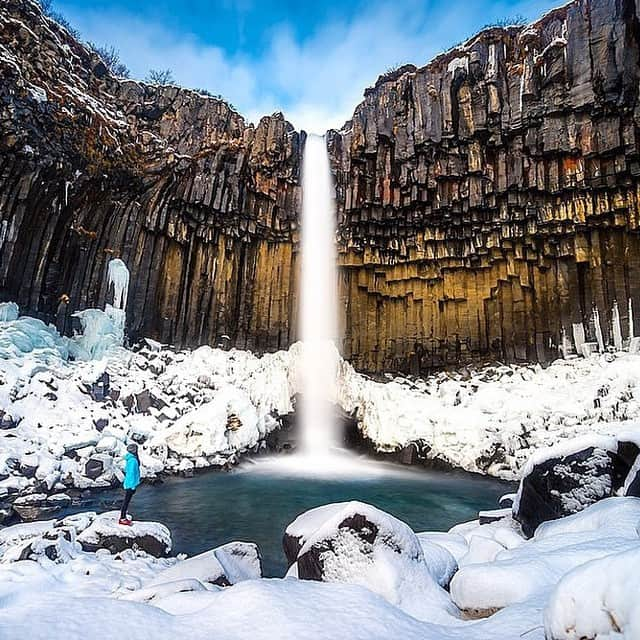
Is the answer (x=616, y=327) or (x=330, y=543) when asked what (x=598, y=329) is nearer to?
(x=616, y=327)

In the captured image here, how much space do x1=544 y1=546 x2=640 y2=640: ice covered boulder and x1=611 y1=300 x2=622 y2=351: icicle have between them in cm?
1607

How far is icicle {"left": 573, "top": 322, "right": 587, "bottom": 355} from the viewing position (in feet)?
54.6

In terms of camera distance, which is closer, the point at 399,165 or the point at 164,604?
the point at 164,604

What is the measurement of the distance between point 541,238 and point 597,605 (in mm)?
17805

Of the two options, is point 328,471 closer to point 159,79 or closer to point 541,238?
point 541,238

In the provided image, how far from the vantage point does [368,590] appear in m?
3.41

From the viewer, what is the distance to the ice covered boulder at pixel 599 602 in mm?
1914

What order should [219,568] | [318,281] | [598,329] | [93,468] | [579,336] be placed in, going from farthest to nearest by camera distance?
[318,281] → [579,336] → [598,329] → [93,468] → [219,568]

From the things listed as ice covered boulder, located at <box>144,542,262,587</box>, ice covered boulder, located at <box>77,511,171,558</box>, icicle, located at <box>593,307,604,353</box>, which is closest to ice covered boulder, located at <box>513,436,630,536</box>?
ice covered boulder, located at <box>144,542,262,587</box>

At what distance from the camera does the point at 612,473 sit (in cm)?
543

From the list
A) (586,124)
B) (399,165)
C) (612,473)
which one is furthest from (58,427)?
(586,124)

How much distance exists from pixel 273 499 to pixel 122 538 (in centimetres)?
473

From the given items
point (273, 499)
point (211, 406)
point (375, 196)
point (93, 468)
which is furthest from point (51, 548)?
point (375, 196)

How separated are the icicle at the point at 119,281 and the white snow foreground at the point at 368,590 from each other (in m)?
13.0
